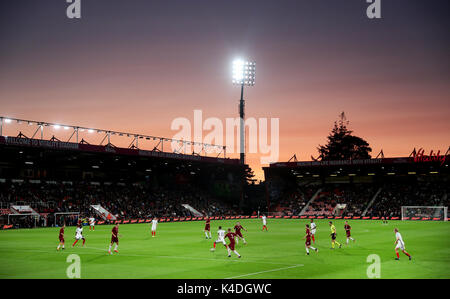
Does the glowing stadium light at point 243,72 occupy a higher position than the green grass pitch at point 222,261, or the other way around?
the glowing stadium light at point 243,72

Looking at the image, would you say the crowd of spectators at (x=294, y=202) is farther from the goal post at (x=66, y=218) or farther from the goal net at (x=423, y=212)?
the goal post at (x=66, y=218)

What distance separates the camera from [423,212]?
268ft

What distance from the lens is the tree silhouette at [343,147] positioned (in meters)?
146

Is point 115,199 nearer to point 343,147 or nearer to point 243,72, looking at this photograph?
point 243,72

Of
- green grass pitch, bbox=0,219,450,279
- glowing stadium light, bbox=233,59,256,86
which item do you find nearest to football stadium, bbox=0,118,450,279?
green grass pitch, bbox=0,219,450,279

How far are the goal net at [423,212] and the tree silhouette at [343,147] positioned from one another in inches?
2365

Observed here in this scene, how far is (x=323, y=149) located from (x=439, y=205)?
6871 cm

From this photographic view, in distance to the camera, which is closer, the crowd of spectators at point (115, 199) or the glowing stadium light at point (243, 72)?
the crowd of spectators at point (115, 199)

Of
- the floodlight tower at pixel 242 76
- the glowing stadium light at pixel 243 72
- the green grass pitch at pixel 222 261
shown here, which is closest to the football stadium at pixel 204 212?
the green grass pitch at pixel 222 261

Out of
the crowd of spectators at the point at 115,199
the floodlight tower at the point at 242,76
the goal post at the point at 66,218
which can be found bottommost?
the goal post at the point at 66,218

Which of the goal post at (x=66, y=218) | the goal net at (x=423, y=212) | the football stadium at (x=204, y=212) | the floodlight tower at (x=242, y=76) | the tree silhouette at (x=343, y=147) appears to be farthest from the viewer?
the tree silhouette at (x=343, y=147)
